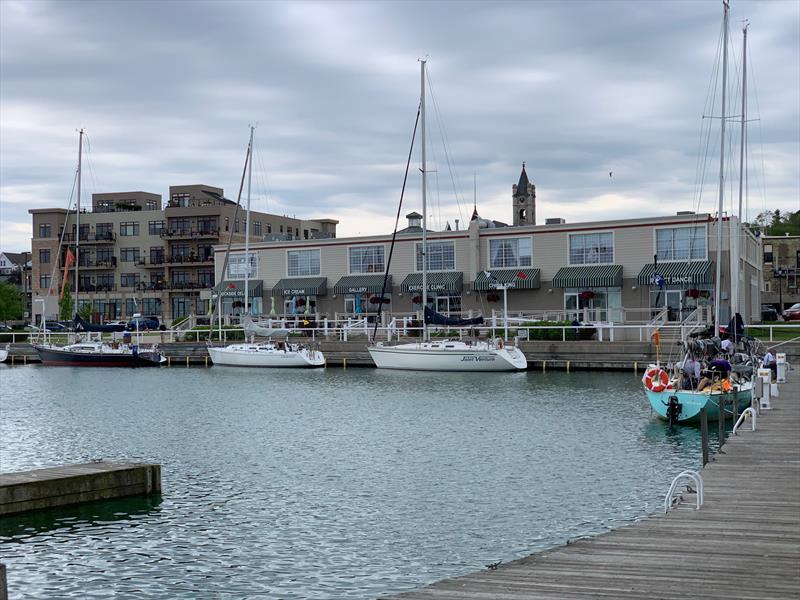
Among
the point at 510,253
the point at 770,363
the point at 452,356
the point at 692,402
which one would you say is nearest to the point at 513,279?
the point at 510,253

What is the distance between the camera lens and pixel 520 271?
70875 mm

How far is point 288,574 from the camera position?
14539mm

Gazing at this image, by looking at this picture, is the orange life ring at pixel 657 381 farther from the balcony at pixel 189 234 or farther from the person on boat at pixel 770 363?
the balcony at pixel 189 234

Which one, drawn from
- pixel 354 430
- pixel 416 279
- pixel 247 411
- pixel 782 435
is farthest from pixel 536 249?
pixel 782 435

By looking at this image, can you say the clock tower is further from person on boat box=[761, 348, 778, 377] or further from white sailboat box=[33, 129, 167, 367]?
person on boat box=[761, 348, 778, 377]

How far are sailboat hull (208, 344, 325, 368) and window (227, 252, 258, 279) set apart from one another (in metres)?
18.6

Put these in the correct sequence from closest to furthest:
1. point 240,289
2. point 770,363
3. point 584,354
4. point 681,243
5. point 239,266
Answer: point 770,363
point 584,354
point 681,243
point 240,289
point 239,266

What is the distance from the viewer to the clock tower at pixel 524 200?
331 ft

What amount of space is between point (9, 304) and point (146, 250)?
25.2 m

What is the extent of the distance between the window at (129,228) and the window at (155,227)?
158cm

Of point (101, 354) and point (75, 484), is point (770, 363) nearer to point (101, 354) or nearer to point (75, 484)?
point (75, 484)

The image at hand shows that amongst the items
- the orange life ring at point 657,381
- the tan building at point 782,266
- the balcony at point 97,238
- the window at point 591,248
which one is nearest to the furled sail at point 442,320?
the window at point 591,248

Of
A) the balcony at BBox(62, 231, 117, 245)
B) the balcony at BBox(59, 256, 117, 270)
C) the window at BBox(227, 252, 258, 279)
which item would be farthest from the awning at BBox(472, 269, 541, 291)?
the balcony at BBox(62, 231, 117, 245)

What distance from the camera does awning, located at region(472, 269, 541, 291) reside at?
229 ft
